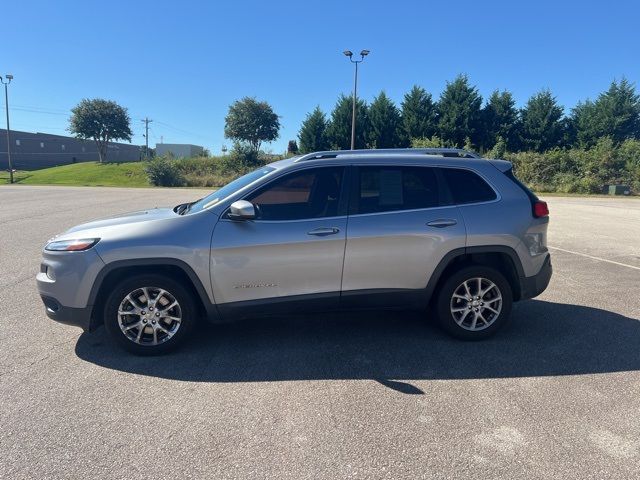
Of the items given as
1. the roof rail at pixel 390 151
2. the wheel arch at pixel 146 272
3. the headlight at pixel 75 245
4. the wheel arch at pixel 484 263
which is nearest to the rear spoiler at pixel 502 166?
the roof rail at pixel 390 151

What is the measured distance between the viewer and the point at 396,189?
4.25 metres

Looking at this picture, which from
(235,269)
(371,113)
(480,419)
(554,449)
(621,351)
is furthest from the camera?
(371,113)

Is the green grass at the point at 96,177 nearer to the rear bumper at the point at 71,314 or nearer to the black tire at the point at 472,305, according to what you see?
the rear bumper at the point at 71,314

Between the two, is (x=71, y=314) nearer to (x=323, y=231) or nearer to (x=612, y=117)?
(x=323, y=231)

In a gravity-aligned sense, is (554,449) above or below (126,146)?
below

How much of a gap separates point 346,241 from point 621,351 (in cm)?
277

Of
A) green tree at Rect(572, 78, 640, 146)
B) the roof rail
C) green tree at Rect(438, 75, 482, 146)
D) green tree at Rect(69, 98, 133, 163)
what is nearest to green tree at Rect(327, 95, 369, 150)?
green tree at Rect(438, 75, 482, 146)

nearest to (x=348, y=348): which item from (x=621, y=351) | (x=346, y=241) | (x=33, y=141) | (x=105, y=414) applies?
(x=346, y=241)

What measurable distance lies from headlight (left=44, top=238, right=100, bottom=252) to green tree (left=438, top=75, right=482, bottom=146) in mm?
45932

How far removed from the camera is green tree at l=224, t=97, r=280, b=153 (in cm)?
5706

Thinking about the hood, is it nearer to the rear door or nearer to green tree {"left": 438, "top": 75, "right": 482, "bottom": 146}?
the rear door

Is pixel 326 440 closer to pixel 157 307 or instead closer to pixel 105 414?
pixel 105 414

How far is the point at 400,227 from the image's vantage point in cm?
411

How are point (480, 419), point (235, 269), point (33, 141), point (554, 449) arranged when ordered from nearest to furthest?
point (554, 449) → point (480, 419) → point (235, 269) → point (33, 141)
